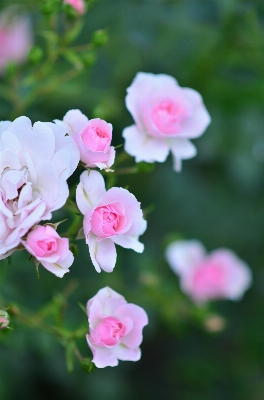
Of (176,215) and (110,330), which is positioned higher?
(110,330)

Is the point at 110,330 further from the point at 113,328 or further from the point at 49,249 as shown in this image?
the point at 49,249

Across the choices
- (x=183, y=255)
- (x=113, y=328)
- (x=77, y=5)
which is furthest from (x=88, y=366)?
(x=183, y=255)

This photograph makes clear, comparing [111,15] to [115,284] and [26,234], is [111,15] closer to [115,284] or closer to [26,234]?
[115,284]

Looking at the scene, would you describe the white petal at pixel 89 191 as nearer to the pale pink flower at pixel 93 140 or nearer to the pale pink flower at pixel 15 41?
the pale pink flower at pixel 93 140

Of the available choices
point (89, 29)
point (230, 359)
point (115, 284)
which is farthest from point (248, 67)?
point (230, 359)

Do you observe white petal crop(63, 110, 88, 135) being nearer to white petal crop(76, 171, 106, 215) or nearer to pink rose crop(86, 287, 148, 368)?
white petal crop(76, 171, 106, 215)

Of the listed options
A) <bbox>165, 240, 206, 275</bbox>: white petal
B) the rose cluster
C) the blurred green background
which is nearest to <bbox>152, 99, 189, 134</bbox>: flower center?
the rose cluster
